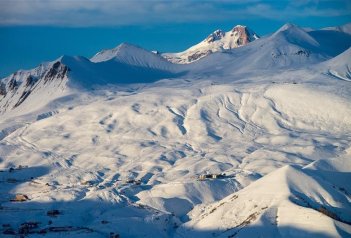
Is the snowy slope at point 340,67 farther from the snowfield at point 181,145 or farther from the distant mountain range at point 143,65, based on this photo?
the distant mountain range at point 143,65

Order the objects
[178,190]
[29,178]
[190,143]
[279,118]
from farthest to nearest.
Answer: [279,118], [190,143], [29,178], [178,190]

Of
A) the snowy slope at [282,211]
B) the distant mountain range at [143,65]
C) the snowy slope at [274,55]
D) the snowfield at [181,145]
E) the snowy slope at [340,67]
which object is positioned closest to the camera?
the snowy slope at [282,211]

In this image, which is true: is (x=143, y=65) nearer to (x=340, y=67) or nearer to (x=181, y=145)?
(x=340, y=67)

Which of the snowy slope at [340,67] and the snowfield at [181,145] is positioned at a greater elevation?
the snowy slope at [340,67]

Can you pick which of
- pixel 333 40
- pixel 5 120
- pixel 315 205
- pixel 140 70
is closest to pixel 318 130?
pixel 315 205

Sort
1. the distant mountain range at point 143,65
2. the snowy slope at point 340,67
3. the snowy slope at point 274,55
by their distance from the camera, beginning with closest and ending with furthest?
the snowy slope at point 340,67, the distant mountain range at point 143,65, the snowy slope at point 274,55

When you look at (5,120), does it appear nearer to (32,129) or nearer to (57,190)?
(32,129)

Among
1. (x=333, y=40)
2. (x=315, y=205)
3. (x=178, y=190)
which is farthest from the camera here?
(x=333, y=40)

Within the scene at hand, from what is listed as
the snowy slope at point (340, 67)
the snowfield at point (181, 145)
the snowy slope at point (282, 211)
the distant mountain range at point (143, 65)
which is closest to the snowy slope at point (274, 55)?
the distant mountain range at point (143, 65)

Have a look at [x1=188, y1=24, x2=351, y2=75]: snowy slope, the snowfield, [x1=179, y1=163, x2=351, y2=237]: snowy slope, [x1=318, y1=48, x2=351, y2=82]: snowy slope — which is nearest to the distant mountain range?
[x1=188, y1=24, x2=351, y2=75]: snowy slope
